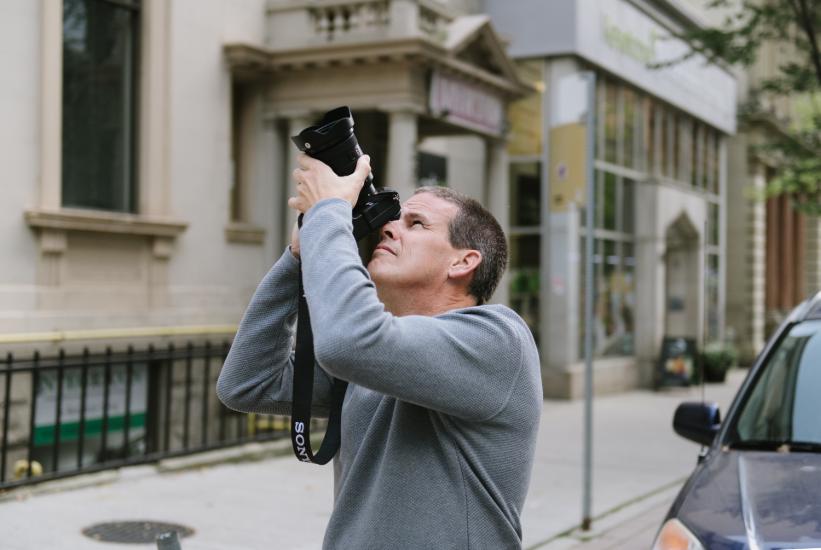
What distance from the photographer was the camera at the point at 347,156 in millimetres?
2070

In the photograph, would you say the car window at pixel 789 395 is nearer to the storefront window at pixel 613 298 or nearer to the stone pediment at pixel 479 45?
the stone pediment at pixel 479 45

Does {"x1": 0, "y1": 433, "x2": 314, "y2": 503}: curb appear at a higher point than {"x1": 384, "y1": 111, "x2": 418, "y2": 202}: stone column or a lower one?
lower

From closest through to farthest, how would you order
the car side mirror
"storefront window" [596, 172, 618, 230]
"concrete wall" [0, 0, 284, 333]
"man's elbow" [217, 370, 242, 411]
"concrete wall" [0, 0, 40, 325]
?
"man's elbow" [217, 370, 242, 411]
the car side mirror
"concrete wall" [0, 0, 40, 325]
"concrete wall" [0, 0, 284, 333]
"storefront window" [596, 172, 618, 230]

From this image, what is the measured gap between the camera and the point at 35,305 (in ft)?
34.6

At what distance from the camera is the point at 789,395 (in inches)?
189

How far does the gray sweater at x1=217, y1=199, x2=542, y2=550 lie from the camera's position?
194cm

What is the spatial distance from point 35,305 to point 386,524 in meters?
9.23

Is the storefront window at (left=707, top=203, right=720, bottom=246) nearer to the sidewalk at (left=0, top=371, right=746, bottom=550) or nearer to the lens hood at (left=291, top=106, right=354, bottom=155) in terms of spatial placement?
the sidewalk at (left=0, top=371, right=746, bottom=550)

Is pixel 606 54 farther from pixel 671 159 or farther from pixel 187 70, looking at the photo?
pixel 187 70

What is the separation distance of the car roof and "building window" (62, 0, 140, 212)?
824cm

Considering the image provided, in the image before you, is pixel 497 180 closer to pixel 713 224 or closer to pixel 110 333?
pixel 110 333

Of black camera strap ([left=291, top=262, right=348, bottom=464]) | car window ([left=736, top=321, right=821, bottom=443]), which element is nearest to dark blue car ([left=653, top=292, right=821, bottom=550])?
car window ([left=736, top=321, right=821, bottom=443])

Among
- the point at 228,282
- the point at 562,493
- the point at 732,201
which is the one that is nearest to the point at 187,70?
the point at 228,282

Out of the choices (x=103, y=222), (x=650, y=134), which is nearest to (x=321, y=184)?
(x=103, y=222)
